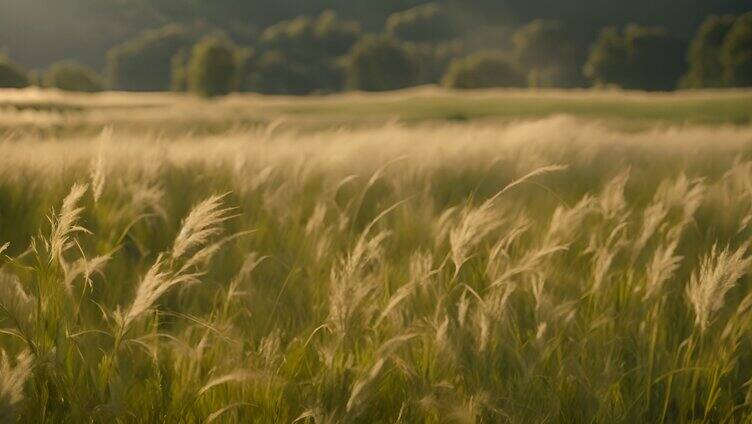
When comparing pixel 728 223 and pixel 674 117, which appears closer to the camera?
pixel 728 223

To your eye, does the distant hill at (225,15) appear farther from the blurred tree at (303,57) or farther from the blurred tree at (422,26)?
the blurred tree at (303,57)

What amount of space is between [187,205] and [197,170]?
653 mm

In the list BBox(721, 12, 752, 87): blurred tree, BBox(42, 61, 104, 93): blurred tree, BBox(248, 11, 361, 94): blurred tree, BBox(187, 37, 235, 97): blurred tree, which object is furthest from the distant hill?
BBox(187, 37, 235, 97): blurred tree

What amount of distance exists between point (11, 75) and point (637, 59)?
153ft

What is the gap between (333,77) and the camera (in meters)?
63.0

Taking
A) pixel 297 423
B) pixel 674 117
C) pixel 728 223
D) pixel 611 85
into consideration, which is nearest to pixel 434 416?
pixel 297 423

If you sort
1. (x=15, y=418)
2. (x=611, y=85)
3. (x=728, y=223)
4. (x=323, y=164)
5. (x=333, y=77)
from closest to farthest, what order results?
(x=15, y=418) → (x=728, y=223) → (x=323, y=164) → (x=611, y=85) → (x=333, y=77)

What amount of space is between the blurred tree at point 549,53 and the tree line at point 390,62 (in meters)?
0.10

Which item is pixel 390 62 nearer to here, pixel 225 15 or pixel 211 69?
pixel 211 69

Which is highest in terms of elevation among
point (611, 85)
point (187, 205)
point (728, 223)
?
point (187, 205)

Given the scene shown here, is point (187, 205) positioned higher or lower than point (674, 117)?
higher

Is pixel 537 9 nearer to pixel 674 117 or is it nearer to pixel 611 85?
pixel 611 85

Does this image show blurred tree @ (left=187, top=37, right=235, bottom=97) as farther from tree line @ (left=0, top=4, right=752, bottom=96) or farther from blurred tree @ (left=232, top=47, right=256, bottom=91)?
blurred tree @ (left=232, top=47, right=256, bottom=91)

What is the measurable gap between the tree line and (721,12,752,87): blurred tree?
0.07 meters
